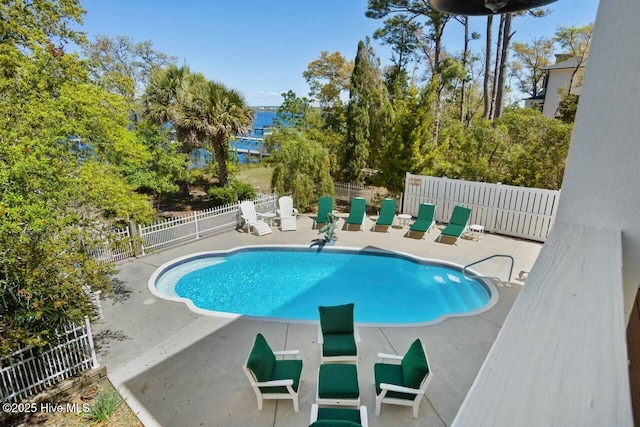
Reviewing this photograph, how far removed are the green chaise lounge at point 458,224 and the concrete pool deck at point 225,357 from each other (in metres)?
2.81

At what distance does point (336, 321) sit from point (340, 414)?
1.66m

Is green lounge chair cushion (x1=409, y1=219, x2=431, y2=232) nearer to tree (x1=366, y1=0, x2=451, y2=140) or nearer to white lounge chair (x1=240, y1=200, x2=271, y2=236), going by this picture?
white lounge chair (x1=240, y1=200, x2=271, y2=236)

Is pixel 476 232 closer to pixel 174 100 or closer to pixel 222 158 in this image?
pixel 222 158

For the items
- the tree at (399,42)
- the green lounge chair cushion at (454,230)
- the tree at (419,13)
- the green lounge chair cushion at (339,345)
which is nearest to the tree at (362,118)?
the tree at (419,13)

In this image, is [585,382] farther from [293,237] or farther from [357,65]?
[357,65]

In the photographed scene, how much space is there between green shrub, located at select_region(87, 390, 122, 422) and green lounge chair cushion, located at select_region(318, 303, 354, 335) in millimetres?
3264

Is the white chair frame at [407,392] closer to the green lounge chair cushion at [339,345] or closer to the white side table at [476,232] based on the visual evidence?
the green lounge chair cushion at [339,345]

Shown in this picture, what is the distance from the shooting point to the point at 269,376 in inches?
188

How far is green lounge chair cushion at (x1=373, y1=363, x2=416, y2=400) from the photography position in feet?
15.1

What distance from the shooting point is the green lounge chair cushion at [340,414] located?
13.9 ft

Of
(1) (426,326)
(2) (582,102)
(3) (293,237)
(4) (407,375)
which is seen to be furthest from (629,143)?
(3) (293,237)

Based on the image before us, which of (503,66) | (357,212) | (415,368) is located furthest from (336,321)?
(503,66)

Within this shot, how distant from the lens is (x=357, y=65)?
19.7 meters

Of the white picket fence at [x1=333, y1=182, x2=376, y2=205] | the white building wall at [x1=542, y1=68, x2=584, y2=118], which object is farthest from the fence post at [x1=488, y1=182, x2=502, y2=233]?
the white building wall at [x1=542, y1=68, x2=584, y2=118]
